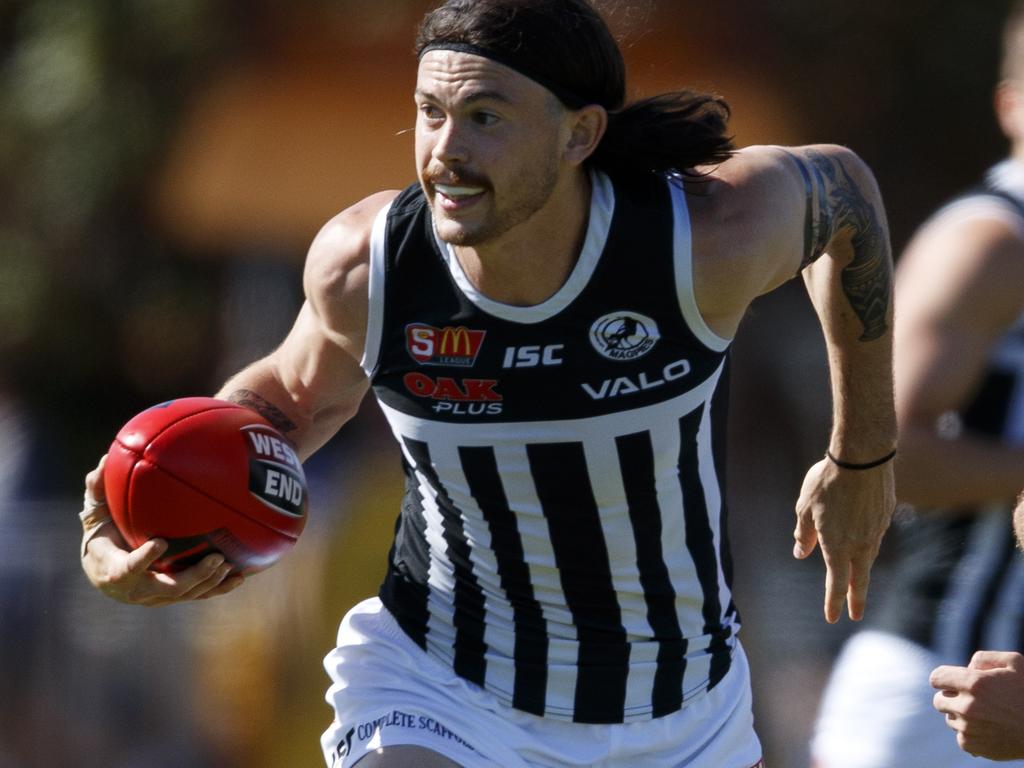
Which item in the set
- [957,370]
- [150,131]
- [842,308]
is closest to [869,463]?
[842,308]

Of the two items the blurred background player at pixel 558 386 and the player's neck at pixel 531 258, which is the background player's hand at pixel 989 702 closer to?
the blurred background player at pixel 558 386

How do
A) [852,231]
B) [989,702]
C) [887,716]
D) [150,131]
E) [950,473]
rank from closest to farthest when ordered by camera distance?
1. [989,702]
2. [852,231]
3. [950,473]
4. [887,716]
5. [150,131]

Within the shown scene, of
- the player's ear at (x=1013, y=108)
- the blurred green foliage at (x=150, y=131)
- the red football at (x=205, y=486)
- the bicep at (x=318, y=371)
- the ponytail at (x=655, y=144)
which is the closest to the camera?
the red football at (x=205, y=486)

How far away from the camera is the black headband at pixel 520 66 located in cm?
381

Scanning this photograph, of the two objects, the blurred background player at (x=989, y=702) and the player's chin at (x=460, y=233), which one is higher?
the player's chin at (x=460, y=233)

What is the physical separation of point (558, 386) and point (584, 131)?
627mm

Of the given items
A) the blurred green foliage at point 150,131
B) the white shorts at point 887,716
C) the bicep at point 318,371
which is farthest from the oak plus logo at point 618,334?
the blurred green foliage at point 150,131

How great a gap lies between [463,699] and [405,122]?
21.4 ft

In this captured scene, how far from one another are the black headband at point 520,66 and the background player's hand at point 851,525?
1196 mm

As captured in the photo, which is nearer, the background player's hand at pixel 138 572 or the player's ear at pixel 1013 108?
the background player's hand at pixel 138 572

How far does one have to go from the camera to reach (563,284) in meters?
3.88

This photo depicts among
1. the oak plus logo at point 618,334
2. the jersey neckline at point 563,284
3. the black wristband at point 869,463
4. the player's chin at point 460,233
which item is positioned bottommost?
the black wristband at point 869,463

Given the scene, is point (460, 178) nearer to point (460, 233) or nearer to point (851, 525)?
point (460, 233)

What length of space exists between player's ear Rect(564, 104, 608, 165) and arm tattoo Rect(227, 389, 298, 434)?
3.36ft
